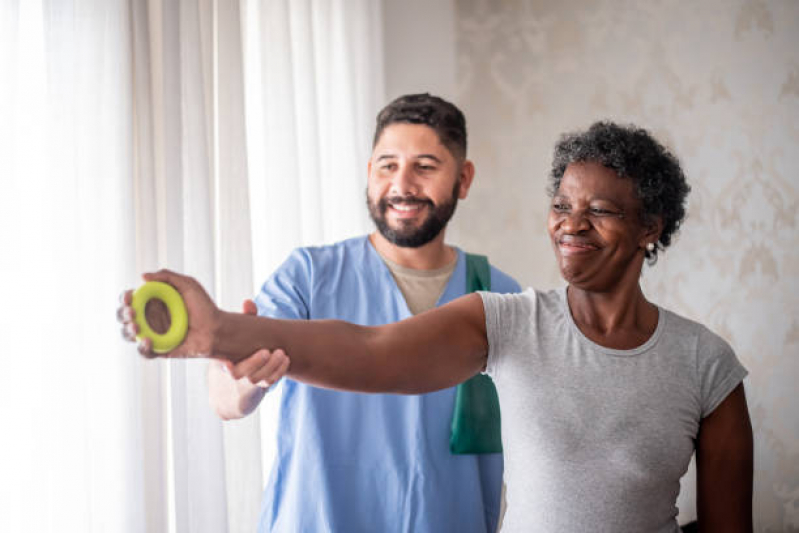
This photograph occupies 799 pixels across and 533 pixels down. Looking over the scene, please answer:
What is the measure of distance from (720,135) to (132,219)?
1.99 meters

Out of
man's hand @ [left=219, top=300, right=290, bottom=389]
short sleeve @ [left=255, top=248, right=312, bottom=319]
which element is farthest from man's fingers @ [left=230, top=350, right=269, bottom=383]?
short sleeve @ [left=255, top=248, right=312, bottom=319]

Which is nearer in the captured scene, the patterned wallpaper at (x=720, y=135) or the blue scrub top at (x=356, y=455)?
the blue scrub top at (x=356, y=455)

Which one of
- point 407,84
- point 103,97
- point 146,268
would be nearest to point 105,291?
point 146,268

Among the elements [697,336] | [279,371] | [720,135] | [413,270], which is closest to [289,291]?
[413,270]

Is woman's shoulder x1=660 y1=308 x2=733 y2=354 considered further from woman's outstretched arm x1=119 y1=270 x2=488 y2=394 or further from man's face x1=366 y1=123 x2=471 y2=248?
man's face x1=366 y1=123 x2=471 y2=248

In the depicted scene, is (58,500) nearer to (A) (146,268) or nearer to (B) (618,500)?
(A) (146,268)

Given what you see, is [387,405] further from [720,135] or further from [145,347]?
[720,135]

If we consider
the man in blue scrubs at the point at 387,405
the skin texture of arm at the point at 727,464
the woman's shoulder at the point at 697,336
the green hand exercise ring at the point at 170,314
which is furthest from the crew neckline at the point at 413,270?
the green hand exercise ring at the point at 170,314

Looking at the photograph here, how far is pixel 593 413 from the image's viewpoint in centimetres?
105

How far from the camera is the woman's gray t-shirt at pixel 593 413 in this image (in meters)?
1.03

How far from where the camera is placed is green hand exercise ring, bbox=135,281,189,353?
30.8 inches

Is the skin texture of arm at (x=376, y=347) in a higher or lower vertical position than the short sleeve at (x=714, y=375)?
higher

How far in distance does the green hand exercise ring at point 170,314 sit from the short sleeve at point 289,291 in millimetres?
551

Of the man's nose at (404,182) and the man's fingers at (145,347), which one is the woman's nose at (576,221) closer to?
the man's nose at (404,182)
